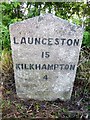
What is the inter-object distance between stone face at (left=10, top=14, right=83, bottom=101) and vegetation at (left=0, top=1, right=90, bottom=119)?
0.08 metres

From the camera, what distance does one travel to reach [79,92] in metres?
2.34

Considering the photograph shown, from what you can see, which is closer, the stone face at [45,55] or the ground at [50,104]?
A: the stone face at [45,55]

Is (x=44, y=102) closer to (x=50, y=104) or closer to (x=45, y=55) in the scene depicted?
(x=50, y=104)

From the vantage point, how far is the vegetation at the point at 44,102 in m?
2.16

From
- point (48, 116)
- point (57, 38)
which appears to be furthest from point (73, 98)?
point (57, 38)

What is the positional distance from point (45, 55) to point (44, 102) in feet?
1.53

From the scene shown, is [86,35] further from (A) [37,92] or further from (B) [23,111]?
(B) [23,111]

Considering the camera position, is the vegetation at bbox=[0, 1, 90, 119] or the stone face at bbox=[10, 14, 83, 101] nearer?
the stone face at bbox=[10, 14, 83, 101]

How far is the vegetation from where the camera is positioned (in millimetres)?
2164

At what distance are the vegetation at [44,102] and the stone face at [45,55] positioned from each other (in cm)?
8

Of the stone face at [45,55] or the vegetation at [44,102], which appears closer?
the stone face at [45,55]

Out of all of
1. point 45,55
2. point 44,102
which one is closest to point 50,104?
point 44,102

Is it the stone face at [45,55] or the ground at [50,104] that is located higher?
the stone face at [45,55]

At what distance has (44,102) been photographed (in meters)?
2.28
